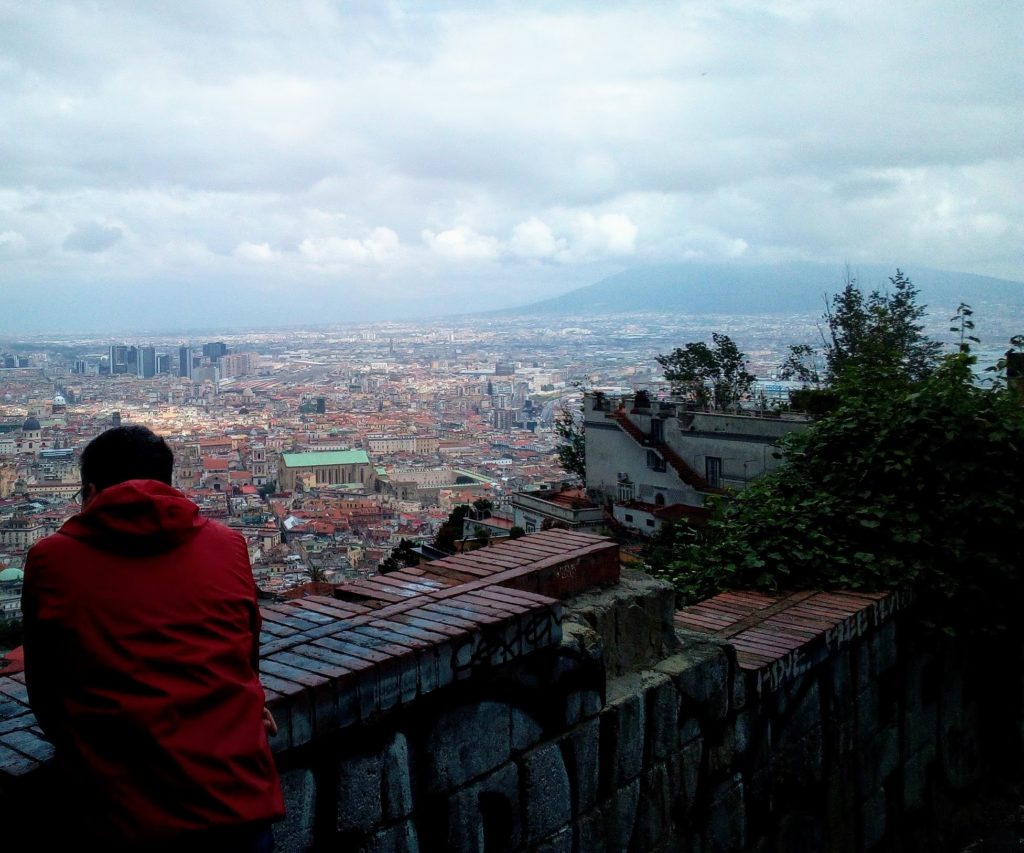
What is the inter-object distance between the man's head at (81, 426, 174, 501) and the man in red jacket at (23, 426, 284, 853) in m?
0.10

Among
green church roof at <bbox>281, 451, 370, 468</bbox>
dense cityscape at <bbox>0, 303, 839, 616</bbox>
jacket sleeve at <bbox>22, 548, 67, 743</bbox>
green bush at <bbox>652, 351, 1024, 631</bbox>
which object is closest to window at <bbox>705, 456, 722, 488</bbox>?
dense cityscape at <bbox>0, 303, 839, 616</bbox>

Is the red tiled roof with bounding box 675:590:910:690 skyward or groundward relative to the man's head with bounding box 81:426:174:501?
groundward

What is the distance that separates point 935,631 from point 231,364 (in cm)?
3071

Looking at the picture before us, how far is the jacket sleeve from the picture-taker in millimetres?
1667

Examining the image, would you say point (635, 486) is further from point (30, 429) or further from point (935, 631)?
point (935, 631)

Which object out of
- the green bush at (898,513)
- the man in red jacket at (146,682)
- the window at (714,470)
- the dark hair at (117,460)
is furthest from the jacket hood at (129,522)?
the window at (714,470)

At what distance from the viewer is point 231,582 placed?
1.81 m

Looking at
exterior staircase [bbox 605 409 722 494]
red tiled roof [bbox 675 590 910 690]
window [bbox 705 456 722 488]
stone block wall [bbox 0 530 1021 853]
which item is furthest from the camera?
exterior staircase [bbox 605 409 722 494]

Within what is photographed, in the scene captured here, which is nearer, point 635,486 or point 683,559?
point 683,559

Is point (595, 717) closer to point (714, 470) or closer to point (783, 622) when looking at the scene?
point (783, 622)

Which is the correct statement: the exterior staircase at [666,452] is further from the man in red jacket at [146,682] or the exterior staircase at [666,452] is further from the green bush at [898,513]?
the man in red jacket at [146,682]

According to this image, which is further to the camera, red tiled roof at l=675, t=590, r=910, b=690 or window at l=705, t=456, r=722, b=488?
window at l=705, t=456, r=722, b=488

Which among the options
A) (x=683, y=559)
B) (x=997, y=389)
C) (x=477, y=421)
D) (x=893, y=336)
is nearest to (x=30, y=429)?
(x=683, y=559)

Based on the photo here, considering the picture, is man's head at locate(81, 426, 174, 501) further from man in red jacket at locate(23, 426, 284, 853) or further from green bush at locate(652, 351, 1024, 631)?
green bush at locate(652, 351, 1024, 631)
